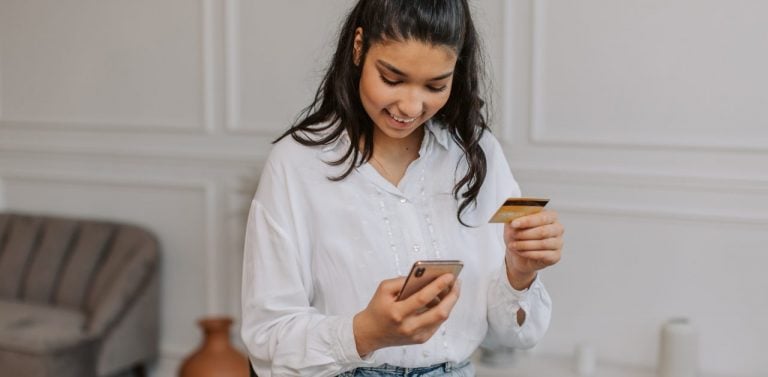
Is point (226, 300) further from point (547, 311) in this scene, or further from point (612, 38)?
point (547, 311)

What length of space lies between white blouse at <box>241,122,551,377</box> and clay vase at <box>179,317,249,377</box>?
79.4 inches

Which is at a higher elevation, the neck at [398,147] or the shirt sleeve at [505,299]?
the neck at [398,147]

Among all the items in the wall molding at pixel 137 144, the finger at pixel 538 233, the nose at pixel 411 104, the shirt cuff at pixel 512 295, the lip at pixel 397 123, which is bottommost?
the shirt cuff at pixel 512 295

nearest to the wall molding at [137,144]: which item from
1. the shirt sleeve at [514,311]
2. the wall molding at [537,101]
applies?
the wall molding at [537,101]

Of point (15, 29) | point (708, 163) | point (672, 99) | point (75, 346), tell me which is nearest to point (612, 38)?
point (672, 99)

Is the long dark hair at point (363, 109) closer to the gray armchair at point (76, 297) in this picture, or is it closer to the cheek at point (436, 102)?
the cheek at point (436, 102)

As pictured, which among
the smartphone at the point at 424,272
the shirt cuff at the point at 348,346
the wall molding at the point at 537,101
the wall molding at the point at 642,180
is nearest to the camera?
the smartphone at the point at 424,272

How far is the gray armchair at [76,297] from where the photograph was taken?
3613 mm

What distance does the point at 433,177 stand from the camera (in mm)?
1697

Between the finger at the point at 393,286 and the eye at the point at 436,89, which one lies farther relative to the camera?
the eye at the point at 436,89

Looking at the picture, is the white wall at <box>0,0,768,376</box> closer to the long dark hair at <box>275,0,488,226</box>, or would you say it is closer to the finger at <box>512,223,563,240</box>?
the long dark hair at <box>275,0,488,226</box>

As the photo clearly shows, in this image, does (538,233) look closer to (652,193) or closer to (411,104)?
(411,104)

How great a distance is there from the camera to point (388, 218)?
1.65 m

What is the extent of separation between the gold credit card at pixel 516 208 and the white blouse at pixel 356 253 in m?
0.14
